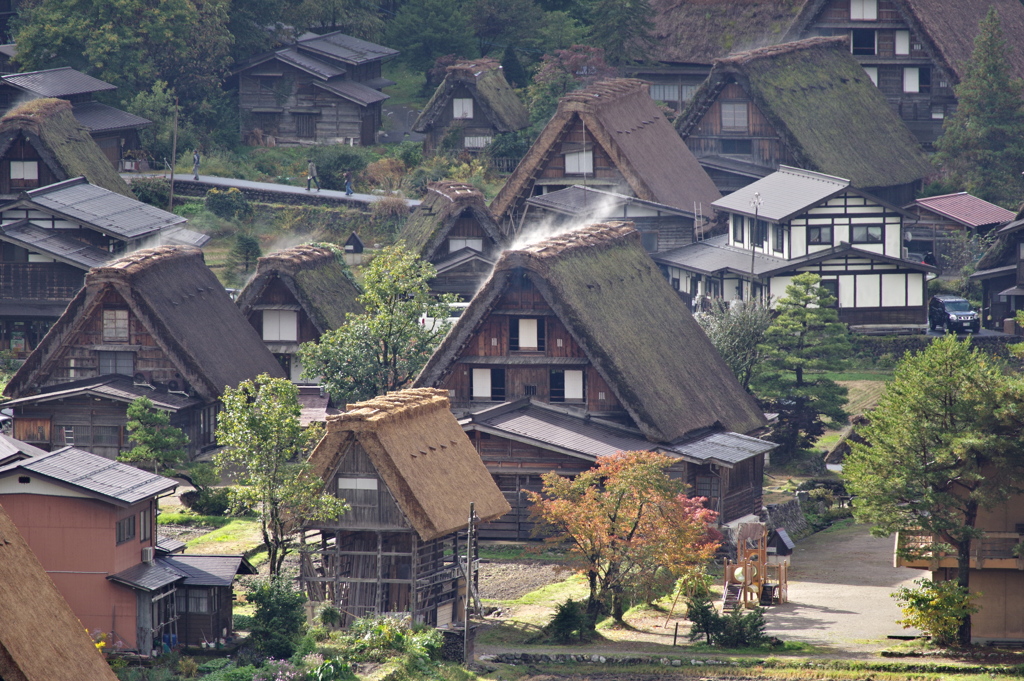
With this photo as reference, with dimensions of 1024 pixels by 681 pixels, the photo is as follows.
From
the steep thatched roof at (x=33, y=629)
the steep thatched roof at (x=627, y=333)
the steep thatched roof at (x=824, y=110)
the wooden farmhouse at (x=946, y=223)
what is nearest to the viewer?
the steep thatched roof at (x=33, y=629)

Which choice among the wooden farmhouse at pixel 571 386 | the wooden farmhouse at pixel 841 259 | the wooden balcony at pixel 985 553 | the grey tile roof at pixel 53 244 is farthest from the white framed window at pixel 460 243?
the wooden balcony at pixel 985 553

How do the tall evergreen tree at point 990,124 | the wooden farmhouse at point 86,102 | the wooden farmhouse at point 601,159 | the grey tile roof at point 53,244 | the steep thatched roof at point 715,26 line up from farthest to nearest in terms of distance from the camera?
the steep thatched roof at point 715,26 → the wooden farmhouse at point 86,102 → the tall evergreen tree at point 990,124 → the wooden farmhouse at point 601,159 → the grey tile roof at point 53,244

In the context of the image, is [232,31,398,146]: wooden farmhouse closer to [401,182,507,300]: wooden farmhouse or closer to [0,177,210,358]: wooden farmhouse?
[401,182,507,300]: wooden farmhouse

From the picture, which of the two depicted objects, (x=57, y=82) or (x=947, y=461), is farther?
(x=57, y=82)

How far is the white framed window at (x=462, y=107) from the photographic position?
7744 centimetres

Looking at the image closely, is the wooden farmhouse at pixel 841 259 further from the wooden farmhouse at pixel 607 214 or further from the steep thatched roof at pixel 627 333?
the steep thatched roof at pixel 627 333

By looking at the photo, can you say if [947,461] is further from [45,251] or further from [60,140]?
[60,140]

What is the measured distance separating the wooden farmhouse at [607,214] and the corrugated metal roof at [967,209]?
31.8ft

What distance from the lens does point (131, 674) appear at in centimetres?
3009

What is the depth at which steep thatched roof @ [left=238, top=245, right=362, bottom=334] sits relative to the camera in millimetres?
53656

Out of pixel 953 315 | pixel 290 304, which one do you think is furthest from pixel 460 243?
pixel 953 315

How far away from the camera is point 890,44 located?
77188 mm

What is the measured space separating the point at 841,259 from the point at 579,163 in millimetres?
11200

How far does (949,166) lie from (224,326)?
118ft
